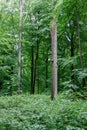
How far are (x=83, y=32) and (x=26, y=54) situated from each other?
25.7 feet

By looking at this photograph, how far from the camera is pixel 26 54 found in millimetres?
22453

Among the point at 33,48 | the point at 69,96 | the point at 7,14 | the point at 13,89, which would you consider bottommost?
the point at 13,89

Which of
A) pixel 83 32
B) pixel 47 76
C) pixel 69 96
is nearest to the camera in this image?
pixel 69 96

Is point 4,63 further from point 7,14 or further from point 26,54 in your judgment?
point 7,14

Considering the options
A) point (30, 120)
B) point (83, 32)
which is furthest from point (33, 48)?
point (30, 120)

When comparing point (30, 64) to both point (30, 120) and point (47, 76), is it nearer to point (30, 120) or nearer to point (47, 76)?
point (47, 76)

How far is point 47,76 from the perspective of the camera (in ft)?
76.3

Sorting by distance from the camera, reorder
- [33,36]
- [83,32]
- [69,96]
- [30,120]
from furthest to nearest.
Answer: [33,36], [83,32], [69,96], [30,120]

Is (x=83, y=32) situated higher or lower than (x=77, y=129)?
higher

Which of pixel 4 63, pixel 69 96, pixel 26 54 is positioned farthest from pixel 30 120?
pixel 26 54

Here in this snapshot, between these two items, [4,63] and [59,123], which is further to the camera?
[4,63]

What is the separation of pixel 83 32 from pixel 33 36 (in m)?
6.25

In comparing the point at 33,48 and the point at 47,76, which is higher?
the point at 33,48

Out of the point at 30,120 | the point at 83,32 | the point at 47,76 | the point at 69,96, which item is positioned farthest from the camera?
the point at 47,76
